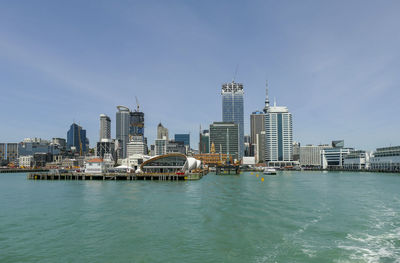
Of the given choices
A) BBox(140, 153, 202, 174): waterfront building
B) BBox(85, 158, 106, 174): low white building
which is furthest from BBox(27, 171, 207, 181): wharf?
BBox(140, 153, 202, 174): waterfront building

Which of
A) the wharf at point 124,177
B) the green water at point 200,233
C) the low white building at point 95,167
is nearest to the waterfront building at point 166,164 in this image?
the wharf at point 124,177

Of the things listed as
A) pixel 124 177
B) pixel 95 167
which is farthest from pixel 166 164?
pixel 95 167

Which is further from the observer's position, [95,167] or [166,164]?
[166,164]

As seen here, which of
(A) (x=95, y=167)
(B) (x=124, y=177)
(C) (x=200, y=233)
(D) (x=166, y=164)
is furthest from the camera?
(D) (x=166, y=164)

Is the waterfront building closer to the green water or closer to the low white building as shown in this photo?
the low white building

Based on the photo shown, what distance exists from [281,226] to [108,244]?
20.1m

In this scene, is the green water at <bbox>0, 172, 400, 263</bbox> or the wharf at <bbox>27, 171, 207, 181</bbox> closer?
the green water at <bbox>0, 172, 400, 263</bbox>

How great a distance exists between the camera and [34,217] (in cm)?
4041

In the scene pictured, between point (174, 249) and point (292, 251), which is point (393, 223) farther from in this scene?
point (174, 249)

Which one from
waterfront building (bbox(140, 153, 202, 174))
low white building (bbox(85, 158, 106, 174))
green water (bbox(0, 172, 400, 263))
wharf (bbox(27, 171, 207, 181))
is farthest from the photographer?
waterfront building (bbox(140, 153, 202, 174))

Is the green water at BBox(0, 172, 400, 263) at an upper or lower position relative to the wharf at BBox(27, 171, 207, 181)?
upper

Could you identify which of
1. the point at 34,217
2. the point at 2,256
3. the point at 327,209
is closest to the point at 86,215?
the point at 34,217

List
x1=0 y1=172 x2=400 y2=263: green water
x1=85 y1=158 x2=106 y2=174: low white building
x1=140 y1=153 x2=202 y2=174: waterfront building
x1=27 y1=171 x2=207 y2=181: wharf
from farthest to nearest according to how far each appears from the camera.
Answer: x1=140 y1=153 x2=202 y2=174: waterfront building
x1=85 y1=158 x2=106 y2=174: low white building
x1=27 y1=171 x2=207 y2=181: wharf
x1=0 y1=172 x2=400 y2=263: green water

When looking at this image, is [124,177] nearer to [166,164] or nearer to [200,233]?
[166,164]
